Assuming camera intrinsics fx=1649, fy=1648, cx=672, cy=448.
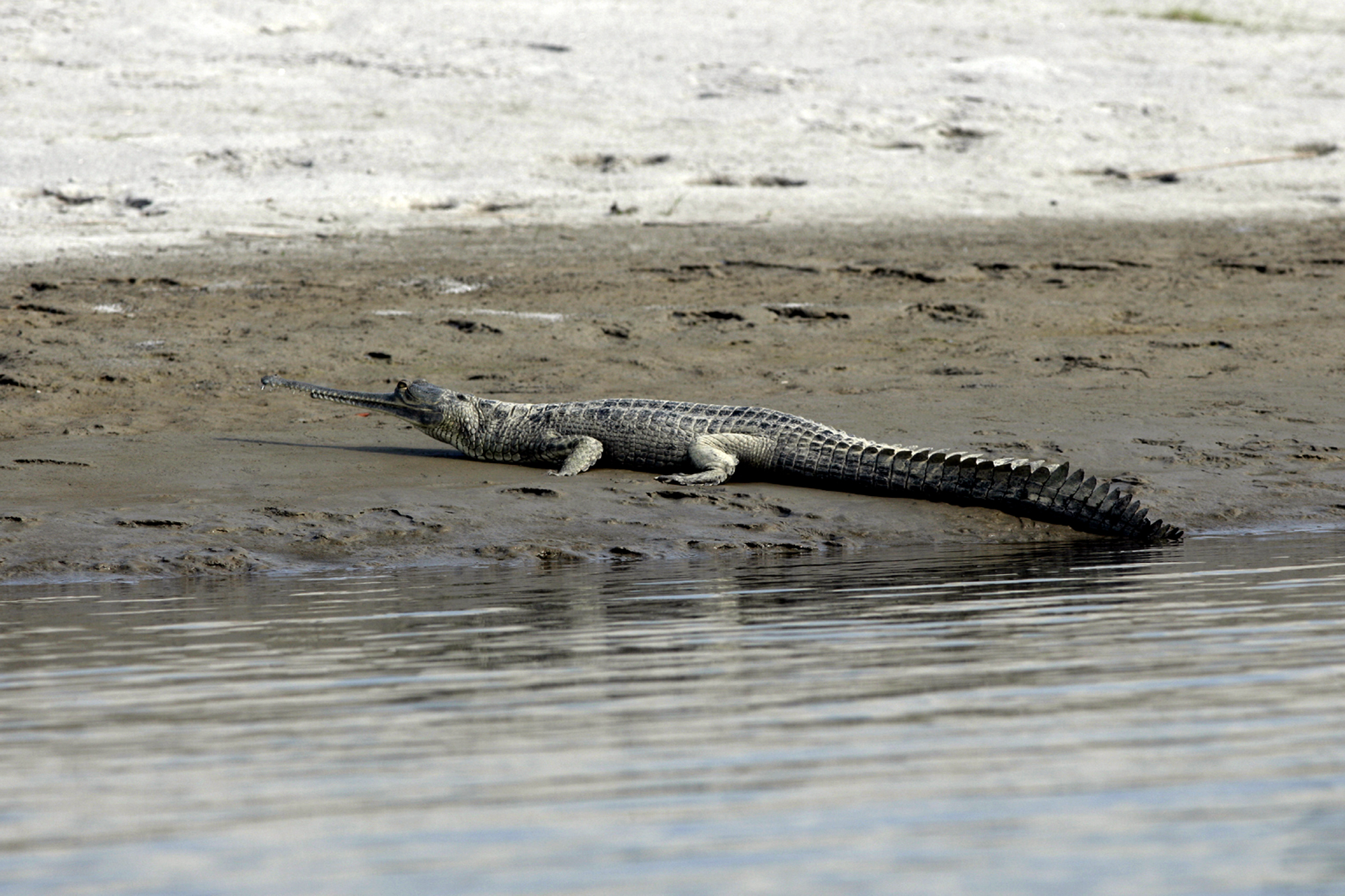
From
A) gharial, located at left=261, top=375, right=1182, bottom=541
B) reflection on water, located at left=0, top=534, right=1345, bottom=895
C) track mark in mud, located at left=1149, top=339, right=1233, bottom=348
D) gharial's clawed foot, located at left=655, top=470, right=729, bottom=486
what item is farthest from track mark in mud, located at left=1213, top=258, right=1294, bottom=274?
reflection on water, located at left=0, top=534, right=1345, bottom=895

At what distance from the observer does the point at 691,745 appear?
3270mm

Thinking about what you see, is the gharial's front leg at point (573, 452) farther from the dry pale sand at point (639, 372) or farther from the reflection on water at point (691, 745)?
the reflection on water at point (691, 745)

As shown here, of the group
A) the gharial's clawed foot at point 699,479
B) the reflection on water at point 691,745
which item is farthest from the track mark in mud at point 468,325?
the reflection on water at point 691,745

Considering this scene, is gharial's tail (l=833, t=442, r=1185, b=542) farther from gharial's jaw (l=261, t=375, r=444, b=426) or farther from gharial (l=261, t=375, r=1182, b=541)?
gharial's jaw (l=261, t=375, r=444, b=426)

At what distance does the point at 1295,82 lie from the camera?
1994 centimetres

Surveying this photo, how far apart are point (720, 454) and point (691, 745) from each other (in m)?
5.50

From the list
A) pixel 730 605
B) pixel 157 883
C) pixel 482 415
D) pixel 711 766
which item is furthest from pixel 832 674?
pixel 482 415

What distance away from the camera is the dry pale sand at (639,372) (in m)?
7.75

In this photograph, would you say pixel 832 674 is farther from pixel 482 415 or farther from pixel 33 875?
pixel 482 415

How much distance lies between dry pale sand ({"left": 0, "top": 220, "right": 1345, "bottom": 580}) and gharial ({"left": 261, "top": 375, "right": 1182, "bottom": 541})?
0.13 meters

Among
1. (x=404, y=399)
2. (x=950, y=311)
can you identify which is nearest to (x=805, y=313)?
(x=950, y=311)

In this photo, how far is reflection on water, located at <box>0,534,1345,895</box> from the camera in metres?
2.47

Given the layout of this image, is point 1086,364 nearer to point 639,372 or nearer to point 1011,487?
point 639,372

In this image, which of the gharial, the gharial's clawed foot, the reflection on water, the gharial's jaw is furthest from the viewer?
the gharial's jaw
